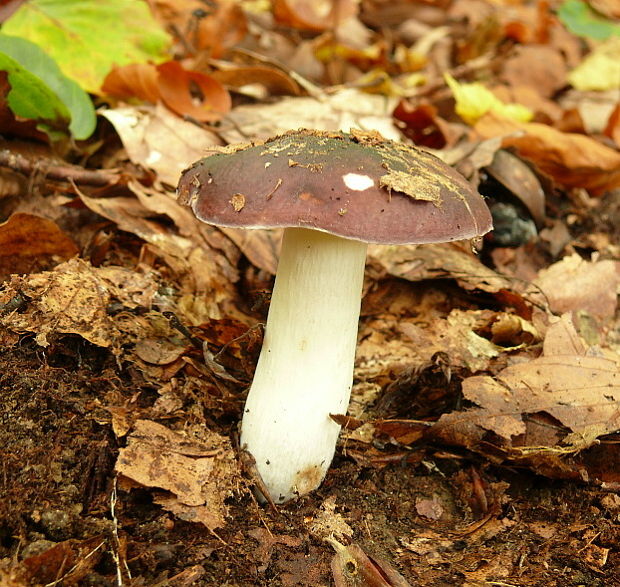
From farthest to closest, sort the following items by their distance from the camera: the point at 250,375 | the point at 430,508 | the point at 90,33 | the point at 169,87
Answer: the point at 90,33 < the point at 169,87 < the point at 250,375 < the point at 430,508

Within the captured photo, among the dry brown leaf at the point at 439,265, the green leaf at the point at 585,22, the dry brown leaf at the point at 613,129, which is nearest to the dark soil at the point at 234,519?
the dry brown leaf at the point at 439,265

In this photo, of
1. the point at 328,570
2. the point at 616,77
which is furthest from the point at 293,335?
the point at 616,77

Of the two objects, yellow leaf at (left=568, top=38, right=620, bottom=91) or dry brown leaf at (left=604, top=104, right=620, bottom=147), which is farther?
yellow leaf at (left=568, top=38, right=620, bottom=91)

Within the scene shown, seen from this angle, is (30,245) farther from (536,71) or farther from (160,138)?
(536,71)

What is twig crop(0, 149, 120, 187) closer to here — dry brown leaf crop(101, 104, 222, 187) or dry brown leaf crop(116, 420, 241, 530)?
dry brown leaf crop(101, 104, 222, 187)

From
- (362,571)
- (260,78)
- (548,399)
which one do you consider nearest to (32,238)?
(362,571)

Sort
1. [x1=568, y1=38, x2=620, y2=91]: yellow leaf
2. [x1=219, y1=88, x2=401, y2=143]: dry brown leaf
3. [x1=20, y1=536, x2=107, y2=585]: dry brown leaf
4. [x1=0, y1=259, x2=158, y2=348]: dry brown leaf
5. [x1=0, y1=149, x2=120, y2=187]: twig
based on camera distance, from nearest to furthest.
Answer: [x1=20, y1=536, x2=107, y2=585]: dry brown leaf, [x1=0, y1=259, x2=158, y2=348]: dry brown leaf, [x1=0, y1=149, x2=120, y2=187]: twig, [x1=219, y1=88, x2=401, y2=143]: dry brown leaf, [x1=568, y1=38, x2=620, y2=91]: yellow leaf

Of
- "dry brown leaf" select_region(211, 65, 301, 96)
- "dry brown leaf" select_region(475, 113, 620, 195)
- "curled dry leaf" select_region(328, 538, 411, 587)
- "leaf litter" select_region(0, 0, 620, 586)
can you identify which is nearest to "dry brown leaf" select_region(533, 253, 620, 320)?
"leaf litter" select_region(0, 0, 620, 586)
